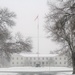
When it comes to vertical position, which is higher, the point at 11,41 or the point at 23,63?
the point at 11,41

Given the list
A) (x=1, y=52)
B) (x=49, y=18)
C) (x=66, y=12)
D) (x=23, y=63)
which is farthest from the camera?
(x=23, y=63)

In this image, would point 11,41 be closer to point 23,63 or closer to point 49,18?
point 49,18

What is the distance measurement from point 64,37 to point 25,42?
25.6 feet


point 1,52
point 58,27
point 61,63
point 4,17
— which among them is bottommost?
point 61,63

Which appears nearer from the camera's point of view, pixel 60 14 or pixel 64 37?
pixel 60 14

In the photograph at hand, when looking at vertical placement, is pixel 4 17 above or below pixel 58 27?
above

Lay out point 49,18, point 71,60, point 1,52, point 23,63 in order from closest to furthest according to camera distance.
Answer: point 49,18, point 1,52, point 71,60, point 23,63

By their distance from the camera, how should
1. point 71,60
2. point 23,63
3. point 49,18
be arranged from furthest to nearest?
point 23,63 → point 71,60 → point 49,18

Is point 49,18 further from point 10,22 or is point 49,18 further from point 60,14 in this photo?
point 10,22

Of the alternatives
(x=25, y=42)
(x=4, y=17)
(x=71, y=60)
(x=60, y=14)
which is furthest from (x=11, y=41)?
(x=60, y=14)

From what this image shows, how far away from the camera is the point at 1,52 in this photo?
34000mm

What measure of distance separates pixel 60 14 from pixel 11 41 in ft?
58.1

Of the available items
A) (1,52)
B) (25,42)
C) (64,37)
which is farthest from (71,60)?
(1,52)

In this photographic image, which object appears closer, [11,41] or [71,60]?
[11,41]
